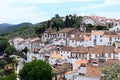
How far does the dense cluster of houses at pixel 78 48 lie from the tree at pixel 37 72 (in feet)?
12.5

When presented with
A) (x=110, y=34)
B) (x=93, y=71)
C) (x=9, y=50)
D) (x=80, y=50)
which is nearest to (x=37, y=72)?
(x=93, y=71)

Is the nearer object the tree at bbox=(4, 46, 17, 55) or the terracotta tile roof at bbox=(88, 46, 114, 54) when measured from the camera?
the terracotta tile roof at bbox=(88, 46, 114, 54)

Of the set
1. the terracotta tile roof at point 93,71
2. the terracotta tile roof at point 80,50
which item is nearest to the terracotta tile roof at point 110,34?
the terracotta tile roof at point 80,50

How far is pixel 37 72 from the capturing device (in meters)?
62.1

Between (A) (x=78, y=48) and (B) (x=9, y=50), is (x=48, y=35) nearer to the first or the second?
(B) (x=9, y=50)

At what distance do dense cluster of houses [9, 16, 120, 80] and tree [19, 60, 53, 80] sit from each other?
3796 millimetres

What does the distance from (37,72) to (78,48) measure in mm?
22435

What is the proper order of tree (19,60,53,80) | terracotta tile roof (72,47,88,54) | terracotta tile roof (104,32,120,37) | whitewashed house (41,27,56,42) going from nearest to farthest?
tree (19,60,53,80)
terracotta tile roof (72,47,88,54)
terracotta tile roof (104,32,120,37)
whitewashed house (41,27,56,42)

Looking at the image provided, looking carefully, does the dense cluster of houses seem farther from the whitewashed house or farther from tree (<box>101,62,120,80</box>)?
tree (<box>101,62,120,80</box>)

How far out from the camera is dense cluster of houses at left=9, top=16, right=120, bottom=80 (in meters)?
65.7

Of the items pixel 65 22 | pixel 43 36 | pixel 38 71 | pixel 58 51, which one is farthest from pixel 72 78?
pixel 65 22

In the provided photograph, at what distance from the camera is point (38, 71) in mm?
62281

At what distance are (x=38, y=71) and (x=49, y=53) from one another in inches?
958

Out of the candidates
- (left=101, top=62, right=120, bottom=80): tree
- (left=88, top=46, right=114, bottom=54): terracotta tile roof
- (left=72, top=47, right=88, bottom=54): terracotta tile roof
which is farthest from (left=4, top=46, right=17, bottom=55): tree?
(left=101, top=62, right=120, bottom=80): tree
